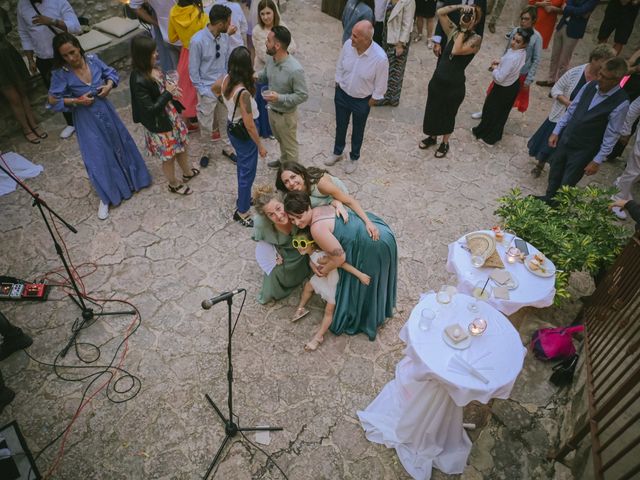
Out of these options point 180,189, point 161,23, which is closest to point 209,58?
point 161,23

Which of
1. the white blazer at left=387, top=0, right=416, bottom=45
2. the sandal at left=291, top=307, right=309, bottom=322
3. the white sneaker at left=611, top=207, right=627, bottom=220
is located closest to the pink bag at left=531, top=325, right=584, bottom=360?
the white sneaker at left=611, top=207, right=627, bottom=220

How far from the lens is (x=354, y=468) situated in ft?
11.1

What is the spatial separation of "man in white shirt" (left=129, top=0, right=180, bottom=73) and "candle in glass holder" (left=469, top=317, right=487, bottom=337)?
5.34 metres

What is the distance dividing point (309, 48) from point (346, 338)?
660cm

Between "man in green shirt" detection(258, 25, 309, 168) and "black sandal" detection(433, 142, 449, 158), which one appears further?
"black sandal" detection(433, 142, 449, 158)

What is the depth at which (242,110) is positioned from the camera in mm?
4418

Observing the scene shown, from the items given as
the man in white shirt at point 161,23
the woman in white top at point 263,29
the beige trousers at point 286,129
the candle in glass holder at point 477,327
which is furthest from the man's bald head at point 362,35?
the candle in glass holder at point 477,327

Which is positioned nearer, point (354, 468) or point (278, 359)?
point (354, 468)

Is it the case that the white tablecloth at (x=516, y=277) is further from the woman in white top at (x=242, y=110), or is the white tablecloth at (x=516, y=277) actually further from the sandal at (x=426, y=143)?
the sandal at (x=426, y=143)

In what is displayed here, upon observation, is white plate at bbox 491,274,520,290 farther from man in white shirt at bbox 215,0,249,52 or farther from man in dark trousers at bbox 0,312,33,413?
man in white shirt at bbox 215,0,249,52

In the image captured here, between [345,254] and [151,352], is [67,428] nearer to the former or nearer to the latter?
[151,352]

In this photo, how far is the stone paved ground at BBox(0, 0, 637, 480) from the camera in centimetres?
345

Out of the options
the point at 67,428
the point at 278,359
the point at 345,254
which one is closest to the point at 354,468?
the point at 278,359

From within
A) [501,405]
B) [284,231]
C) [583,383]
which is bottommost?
[501,405]
